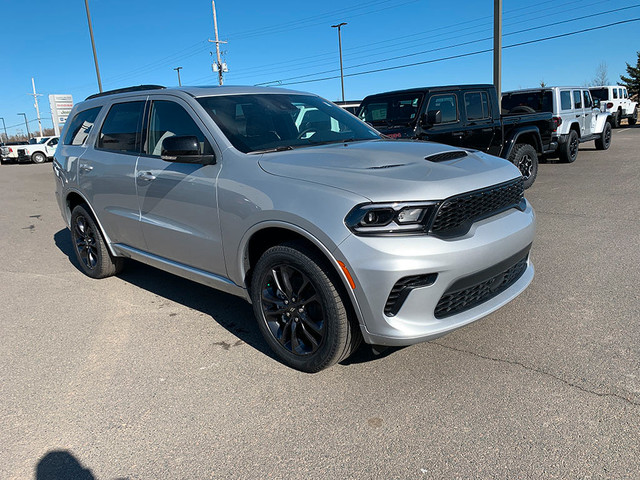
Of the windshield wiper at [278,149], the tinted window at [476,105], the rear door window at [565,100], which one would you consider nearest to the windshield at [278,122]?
the windshield wiper at [278,149]

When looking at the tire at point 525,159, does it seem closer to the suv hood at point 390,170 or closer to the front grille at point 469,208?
the suv hood at point 390,170

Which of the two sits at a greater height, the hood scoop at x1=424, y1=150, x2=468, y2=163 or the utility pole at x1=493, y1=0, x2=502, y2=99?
the utility pole at x1=493, y1=0, x2=502, y2=99

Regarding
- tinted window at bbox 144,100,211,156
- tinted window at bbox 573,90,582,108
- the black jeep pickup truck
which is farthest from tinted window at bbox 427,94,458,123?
tinted window at bbox 573,90,582,108

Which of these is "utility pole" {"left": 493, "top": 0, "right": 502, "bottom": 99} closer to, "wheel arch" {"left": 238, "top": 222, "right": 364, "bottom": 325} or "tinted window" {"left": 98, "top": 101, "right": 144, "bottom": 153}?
"tinted window" {"left": 98, "top": 101, "right": 144, "bottom": 153}

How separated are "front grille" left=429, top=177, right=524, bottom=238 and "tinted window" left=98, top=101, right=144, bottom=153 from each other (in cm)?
272

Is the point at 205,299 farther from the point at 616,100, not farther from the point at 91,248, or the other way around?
the point at 616,100

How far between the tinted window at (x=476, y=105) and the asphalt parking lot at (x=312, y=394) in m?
4.85

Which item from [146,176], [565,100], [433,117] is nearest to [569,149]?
[565,100]

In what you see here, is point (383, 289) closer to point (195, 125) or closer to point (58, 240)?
point (195, 125)

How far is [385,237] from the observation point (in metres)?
2.65

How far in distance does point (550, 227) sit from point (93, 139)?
545cm

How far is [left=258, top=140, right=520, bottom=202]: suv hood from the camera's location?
8.96 ft

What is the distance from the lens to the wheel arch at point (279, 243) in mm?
2750

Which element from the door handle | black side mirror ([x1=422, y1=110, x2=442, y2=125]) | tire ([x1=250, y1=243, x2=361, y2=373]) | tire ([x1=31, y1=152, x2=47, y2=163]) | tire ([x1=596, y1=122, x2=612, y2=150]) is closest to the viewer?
tire ([x1=250, y1=243, x2=361, y2=373])
